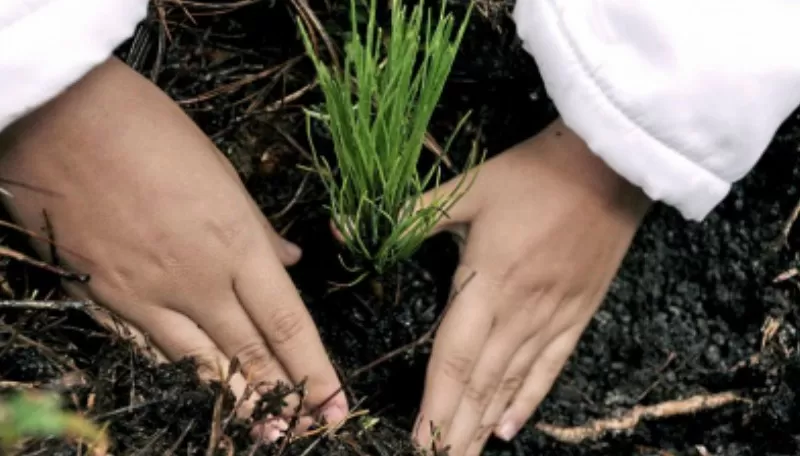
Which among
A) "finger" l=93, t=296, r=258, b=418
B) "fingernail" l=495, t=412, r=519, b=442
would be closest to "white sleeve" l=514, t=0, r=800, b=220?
"fingernail" l=495, t=412, r=519, b=442

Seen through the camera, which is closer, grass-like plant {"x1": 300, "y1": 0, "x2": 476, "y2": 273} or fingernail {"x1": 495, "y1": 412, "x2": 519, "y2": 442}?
grass-like plant {"x1": 300, "y1": 0, "x2": 476, "y2": 273}

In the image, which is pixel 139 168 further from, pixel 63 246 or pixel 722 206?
pixel 722 206

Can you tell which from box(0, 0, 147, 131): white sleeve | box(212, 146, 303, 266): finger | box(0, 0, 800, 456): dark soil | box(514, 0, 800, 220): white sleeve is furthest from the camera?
box(0, 0, 800, 456): dark soil

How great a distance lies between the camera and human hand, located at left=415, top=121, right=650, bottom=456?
3.53 ft

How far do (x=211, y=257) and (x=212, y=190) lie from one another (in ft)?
0.25

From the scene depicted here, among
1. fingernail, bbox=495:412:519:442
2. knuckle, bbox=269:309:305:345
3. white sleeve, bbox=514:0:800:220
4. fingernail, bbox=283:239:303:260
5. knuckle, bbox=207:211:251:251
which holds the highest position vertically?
white sleeve, bbox=514:0:800:220

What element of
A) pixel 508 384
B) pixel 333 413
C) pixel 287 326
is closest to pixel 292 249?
pixel 287 326

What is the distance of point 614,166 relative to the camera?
98 centimetres

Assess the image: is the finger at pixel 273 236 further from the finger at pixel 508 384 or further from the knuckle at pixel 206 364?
the finger at pixel 508 384

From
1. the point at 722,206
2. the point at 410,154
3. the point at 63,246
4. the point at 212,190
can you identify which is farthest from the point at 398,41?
the point at 722,206

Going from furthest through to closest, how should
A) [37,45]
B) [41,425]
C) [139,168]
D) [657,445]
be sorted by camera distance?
[657,445], [139,168], [37,45], [41,425]

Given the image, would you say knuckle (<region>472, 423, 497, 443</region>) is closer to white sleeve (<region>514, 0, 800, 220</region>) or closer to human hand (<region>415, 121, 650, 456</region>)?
human hand (<region>415, 121, 650, 456</region>)

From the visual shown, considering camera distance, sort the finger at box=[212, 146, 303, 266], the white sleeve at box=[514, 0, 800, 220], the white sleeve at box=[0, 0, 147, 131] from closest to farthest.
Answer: the white sleeve at box=[0, 0, 147, 131]
the white sleeve at box=[514, 0, 800, 220]
the finger at box=[212, 146, 303, 266]

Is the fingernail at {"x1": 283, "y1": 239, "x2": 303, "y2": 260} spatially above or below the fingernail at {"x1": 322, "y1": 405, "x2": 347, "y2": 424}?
above
